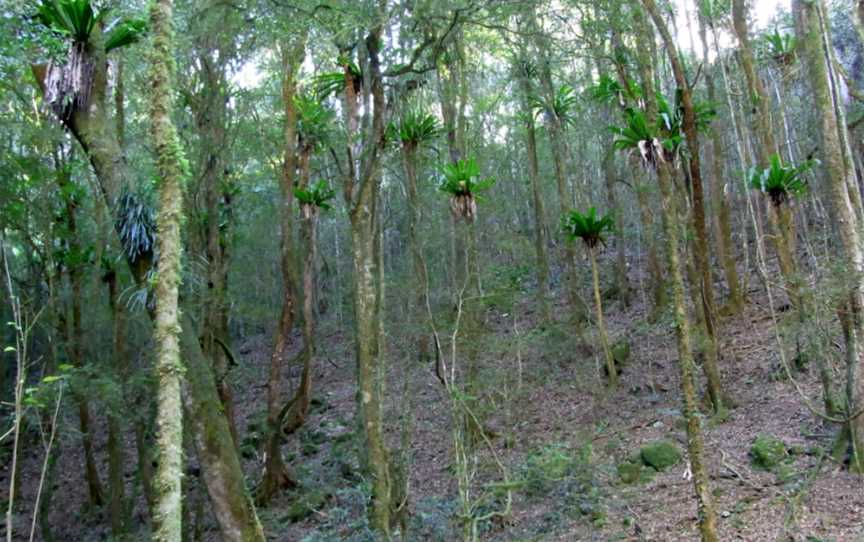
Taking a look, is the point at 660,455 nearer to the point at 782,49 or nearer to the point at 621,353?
the point at 621,353

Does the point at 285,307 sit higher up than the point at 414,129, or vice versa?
the point at 414,129

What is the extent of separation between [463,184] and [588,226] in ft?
7.37

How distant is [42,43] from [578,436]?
27.6ft

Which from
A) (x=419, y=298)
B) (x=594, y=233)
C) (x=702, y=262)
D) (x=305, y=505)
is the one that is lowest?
(x=305, y=505)

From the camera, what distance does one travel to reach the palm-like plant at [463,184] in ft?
Result: 33.3

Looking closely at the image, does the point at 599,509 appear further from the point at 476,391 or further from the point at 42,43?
the point at 42,43

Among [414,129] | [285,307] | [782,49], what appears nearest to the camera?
[414,129]

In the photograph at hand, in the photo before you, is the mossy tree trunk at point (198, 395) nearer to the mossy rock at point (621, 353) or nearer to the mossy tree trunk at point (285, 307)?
the mossy tree trunk at point (285, 307)

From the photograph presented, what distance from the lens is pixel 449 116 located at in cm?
1283

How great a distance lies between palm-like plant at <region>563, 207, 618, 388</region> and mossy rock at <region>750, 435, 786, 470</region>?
359cm

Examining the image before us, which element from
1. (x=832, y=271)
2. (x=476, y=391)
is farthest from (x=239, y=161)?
(x=832, y=271)

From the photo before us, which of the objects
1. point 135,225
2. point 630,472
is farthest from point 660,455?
point 135,225

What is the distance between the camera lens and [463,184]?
10.3 m

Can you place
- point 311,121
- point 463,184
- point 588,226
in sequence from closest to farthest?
point 463,184, point 588,226, point 311,121
